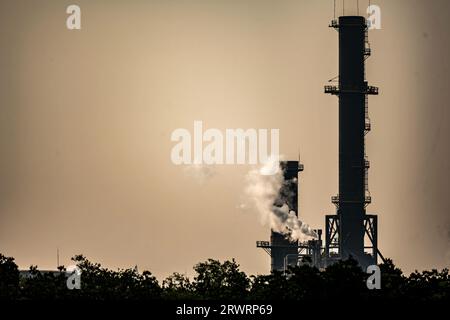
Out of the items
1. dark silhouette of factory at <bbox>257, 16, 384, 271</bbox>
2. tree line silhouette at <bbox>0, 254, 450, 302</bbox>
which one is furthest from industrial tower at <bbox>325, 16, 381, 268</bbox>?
tree line silhouette at <bbox>0, 254, 450, 302</bbox>

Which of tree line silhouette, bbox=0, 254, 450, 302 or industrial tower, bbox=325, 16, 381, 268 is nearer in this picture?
tree line silhouette, bbox=0, 254, 450, 302

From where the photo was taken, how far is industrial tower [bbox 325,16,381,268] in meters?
196

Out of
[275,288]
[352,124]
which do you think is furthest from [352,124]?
[275,288]

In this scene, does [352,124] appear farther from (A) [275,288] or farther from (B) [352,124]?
(A) [275,288]

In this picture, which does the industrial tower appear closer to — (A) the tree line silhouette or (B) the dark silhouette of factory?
(B) the dark silhouette of factory

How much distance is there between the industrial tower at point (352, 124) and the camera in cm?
19588

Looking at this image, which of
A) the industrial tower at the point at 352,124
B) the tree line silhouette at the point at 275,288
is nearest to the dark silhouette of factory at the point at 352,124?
the industrial tower at the point at 352,124

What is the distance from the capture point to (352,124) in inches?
7697

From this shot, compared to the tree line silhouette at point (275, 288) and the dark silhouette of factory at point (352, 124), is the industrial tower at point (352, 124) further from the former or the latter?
the tree line silhouette at point (275, 288)

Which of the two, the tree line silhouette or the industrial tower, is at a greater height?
the industrial tower
